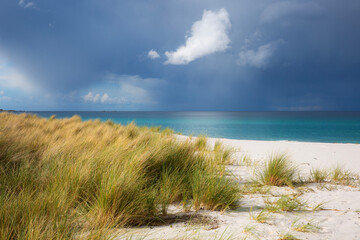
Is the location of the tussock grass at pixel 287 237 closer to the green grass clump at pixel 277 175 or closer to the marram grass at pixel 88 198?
the marram grass at pixel 88 198

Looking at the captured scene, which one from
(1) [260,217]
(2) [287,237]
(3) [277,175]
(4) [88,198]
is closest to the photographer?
(2) [287,237]

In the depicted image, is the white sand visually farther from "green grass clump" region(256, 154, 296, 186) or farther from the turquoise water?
the turquoise water

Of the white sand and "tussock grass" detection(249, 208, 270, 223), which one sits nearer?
the white sand

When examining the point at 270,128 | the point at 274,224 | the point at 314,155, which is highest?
the point at 274,224

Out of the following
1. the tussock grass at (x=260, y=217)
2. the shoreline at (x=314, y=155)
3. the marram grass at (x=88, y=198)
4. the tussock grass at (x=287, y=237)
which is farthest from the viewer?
the shoreline at (x=314, y=155)

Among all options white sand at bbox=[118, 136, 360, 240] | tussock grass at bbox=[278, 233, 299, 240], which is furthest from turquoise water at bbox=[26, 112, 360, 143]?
tussock grass at bbox=[278, 233, 299, 240]

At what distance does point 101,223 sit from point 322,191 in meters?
3.04

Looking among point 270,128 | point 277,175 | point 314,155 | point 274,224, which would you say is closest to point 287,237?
point 274,224

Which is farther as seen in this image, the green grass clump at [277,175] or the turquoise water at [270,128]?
the turquoise water at [270,128]

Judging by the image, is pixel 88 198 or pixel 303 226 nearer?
pixel 303 226

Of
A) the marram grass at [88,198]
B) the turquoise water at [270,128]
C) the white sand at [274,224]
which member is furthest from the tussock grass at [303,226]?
the turquoise water at [270,128]

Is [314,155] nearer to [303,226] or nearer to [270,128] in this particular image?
[303,226]

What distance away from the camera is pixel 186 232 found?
1644 mm

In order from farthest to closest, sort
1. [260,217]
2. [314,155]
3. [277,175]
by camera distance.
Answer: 1. [314,155]
2. [277,175]
3. [260,217]
